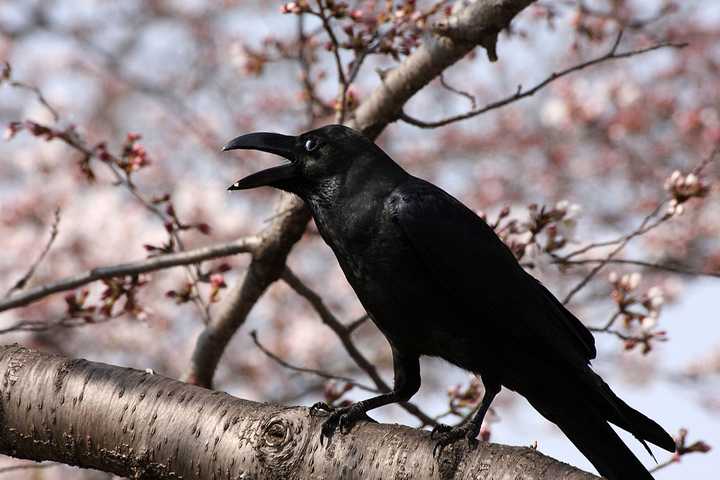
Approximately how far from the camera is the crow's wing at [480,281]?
2.92 meters

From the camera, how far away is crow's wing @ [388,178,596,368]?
292 cm

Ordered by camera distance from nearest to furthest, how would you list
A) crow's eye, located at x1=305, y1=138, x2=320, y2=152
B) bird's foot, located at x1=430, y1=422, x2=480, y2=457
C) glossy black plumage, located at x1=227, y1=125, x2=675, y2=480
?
bird's foot, located at x1=430, y1=422, x2=480, y2=457 → glossy black plumage, located at x1=227, y1=125, x2=675, y2=480 → crow's eye, located at x1=305, y1=138, x2=320, y2=152

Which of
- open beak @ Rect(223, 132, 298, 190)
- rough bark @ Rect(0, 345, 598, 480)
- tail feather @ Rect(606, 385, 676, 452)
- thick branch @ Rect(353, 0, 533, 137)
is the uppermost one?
thick branch @ Rect(353, 0, 533, 137)

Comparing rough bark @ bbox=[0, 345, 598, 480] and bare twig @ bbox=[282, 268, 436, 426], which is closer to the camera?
rough bark @ bbox=[0, 345, 598, 480]

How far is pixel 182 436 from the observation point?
239cm

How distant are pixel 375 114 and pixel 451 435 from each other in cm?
160

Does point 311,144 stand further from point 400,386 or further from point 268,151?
point 400,386

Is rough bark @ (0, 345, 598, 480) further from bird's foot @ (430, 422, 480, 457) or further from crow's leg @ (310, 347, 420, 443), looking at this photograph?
crow's leg @ (310, 347, 420, 443)

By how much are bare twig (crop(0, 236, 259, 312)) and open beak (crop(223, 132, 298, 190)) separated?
538 mm

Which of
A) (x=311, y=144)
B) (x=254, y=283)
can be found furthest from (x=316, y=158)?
(x=254, y=283)

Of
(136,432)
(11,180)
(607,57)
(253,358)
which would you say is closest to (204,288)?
(253,358)

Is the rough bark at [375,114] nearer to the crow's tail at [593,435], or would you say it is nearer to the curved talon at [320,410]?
the curved talon at [320,410]

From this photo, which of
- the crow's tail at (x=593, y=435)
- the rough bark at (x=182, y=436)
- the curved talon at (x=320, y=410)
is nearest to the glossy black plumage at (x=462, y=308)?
the crow's tail at (x=593, y=435)

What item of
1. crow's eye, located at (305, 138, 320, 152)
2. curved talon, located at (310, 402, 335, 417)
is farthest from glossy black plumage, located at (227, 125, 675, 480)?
crow's eye, located at (305, 138, 320, 152)
